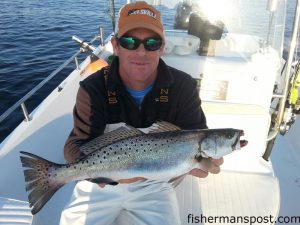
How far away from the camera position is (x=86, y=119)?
2.86 metres

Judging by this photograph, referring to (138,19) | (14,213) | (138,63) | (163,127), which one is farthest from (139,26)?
(14,213)

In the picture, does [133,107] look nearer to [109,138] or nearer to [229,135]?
[109,138]

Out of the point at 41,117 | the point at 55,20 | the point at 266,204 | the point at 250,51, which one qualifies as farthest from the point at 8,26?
the point at 266,204

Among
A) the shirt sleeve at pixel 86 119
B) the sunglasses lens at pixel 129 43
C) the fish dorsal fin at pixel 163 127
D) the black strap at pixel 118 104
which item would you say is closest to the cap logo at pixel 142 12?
the sunglasses lens at pixel 129 43

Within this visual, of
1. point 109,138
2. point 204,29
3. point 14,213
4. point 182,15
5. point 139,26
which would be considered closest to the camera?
point 109,138

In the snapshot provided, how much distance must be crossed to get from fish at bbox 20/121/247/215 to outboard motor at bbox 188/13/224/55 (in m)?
1.53

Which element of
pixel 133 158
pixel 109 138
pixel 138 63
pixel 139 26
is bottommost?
pixel 133 158

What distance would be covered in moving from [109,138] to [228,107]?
1.66 m

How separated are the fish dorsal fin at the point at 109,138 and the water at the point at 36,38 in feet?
9.92

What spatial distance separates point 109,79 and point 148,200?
1.16m

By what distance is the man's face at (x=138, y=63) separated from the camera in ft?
8.97

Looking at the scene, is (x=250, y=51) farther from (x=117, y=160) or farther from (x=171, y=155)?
(x=117, y=160)

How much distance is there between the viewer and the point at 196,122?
3.01 m

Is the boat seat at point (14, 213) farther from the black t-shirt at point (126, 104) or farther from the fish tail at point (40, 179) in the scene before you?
the black t-shirt at point (126, 104)
